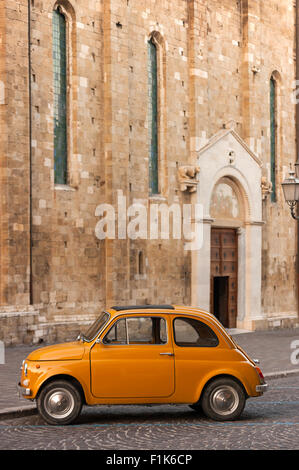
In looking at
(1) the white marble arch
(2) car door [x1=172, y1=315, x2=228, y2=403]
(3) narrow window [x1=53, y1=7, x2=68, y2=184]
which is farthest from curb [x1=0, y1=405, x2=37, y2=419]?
(1) the white marble arch

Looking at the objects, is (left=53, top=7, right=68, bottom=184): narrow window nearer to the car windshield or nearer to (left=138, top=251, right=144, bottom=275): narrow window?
(left=138, top=251, right=144, bottom=275): narrow window

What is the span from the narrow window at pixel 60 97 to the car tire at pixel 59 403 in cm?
1218

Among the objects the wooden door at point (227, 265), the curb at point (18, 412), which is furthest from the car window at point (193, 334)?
the wooden door at point (227, 265)

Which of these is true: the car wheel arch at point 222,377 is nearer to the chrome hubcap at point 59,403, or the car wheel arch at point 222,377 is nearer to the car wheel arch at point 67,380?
the car wheel arch at point 67,380

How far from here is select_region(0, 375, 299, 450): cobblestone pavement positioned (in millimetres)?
8969

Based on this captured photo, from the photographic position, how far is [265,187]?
28547 mm

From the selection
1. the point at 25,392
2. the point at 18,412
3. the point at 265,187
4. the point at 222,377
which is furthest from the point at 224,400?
the point at 265,187

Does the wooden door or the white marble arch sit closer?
the white marble arch

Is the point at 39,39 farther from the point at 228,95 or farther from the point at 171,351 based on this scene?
the point at 171,351

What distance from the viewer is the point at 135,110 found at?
→ 77.8 ft

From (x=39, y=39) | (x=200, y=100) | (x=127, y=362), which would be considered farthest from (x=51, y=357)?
(x=200, y=100)

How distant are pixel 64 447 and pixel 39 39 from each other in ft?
47.6

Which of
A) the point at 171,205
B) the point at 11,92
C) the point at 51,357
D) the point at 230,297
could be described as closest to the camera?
the point at 51,357

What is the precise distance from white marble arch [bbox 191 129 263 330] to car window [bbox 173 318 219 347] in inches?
572
